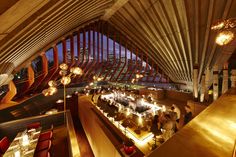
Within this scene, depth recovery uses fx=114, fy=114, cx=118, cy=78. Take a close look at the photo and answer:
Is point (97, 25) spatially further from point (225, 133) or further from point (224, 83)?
point (225, 133)

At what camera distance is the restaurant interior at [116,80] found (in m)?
2.35

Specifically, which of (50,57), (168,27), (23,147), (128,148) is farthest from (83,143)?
(168,27)

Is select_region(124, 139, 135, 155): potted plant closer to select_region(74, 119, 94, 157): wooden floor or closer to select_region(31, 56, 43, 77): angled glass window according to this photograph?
select_region(74, 119, 94, 157): wooden floor

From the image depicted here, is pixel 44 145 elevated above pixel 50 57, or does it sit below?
below

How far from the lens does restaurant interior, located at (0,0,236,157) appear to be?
2.35 m

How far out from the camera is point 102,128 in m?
3.29

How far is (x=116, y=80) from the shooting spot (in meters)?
17.8

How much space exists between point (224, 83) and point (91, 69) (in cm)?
1306

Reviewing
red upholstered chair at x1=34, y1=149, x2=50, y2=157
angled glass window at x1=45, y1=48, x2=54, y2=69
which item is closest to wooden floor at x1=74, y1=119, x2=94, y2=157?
red upholstered chair at x1=34, y1=149, x2=50, y2=157

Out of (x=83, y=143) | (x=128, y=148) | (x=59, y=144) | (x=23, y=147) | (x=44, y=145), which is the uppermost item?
(x=128, y=148)

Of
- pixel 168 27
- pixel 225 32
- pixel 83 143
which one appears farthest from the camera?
pixel 168 27

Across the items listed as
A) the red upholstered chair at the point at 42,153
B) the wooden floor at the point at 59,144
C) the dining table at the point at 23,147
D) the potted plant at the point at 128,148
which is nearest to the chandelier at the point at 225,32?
the potted plant at the point at 128,148

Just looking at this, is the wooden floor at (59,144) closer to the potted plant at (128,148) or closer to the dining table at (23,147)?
the dining table at (23,147)

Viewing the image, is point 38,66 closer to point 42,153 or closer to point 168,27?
point 42,153
